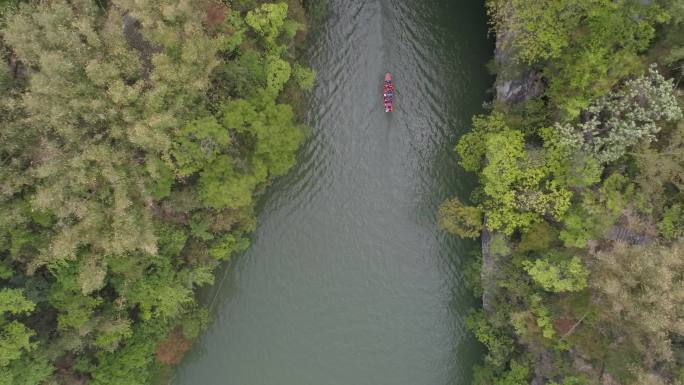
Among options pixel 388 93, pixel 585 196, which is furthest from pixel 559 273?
pixel 388 93

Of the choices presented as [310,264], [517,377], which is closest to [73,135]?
[310,264]

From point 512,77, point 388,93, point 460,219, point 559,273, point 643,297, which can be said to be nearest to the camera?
point 643,297

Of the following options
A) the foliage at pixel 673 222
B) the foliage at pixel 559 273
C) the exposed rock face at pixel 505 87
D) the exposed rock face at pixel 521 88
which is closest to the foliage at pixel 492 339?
the exposed rock face at pixel 505 87

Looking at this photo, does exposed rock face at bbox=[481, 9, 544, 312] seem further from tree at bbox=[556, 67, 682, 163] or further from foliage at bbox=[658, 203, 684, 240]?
foliage at bbox=[658, 203, 684, 240]

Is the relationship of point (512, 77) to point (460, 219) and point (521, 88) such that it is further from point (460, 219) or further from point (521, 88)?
point (460, 219)

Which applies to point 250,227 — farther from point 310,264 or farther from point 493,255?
point 493,255

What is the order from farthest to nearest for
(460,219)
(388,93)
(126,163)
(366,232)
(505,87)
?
(388,93) < (366,232) < (460,219) < (505,87) < (126,163)
